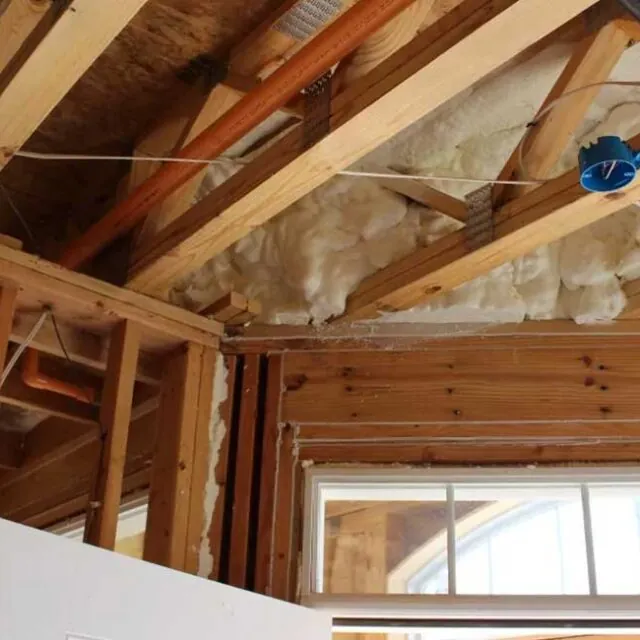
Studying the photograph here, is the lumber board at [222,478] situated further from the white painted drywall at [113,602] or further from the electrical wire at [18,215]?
the electrical wire at [18,215]

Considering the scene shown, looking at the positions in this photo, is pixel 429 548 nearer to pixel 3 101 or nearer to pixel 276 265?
pixel 276 265

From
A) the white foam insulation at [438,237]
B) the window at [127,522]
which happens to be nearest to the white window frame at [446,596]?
the white foam insulation at [438,237]

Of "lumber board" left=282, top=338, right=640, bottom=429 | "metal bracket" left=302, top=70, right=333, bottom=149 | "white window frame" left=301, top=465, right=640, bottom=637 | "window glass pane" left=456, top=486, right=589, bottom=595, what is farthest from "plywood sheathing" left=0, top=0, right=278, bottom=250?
"window glass pane" left=456, top=486, right=589, bottom=595

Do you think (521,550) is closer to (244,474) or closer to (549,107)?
(244,474)

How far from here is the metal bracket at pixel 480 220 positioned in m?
2.07

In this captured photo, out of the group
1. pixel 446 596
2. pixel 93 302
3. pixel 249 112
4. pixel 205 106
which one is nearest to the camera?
pixel 249 112

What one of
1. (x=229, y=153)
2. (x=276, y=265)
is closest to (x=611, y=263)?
(x=276, y=265)

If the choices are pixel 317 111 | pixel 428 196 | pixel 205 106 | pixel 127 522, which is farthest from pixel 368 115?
pixel 127 522

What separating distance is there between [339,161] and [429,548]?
3.82 feet

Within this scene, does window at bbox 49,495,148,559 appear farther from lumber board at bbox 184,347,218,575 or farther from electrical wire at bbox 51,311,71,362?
electrical wire at bbox 51,311,71,362

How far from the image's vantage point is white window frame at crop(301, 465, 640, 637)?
2.14 m

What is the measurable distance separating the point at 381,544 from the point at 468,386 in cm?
64

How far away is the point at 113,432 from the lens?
85.9 inches

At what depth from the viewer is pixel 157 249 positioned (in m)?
2.21
